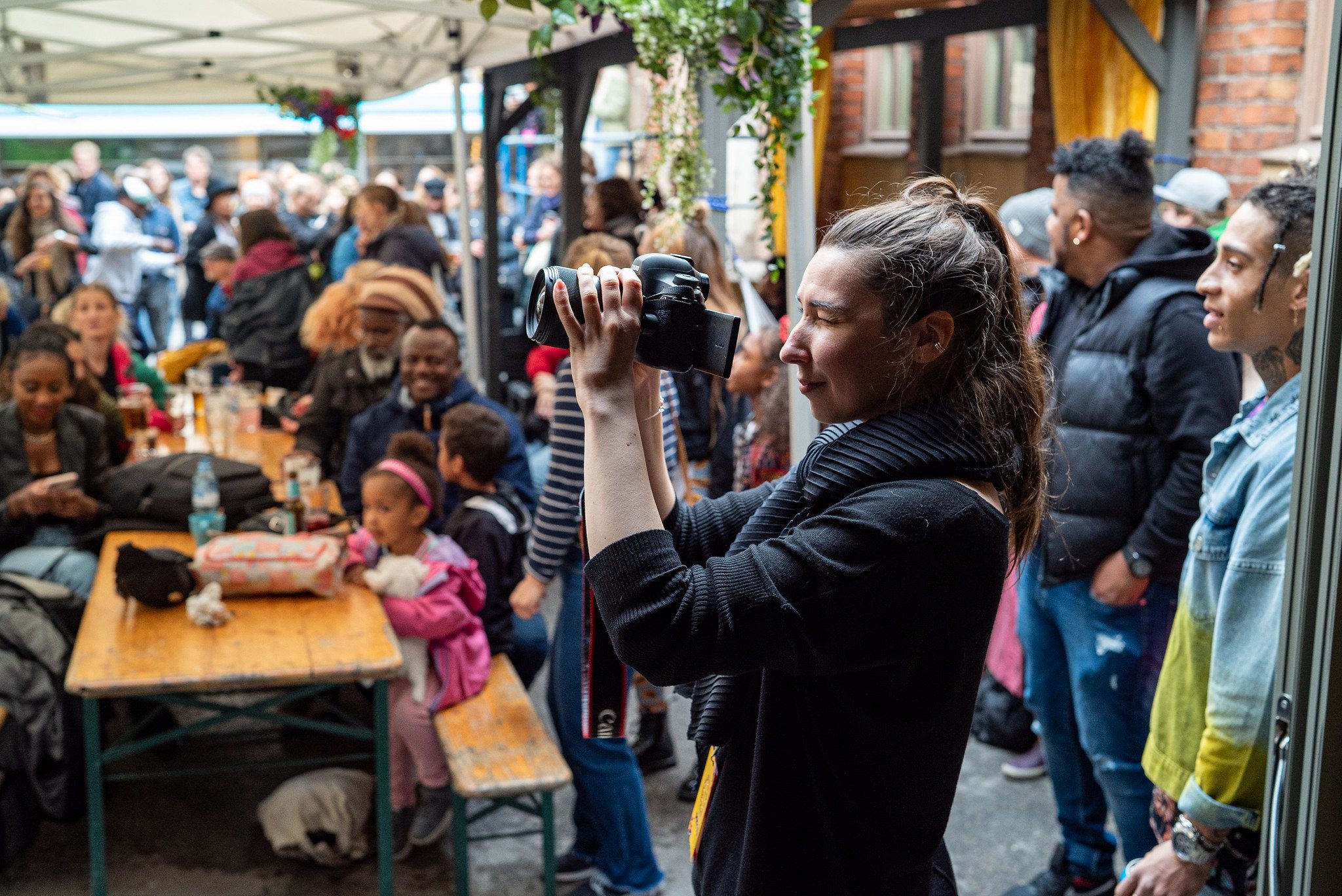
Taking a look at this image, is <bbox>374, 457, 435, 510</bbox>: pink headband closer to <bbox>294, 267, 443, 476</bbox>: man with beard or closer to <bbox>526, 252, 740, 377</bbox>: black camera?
<bbox>294, 267, 443, 476</bbox>: man with beard

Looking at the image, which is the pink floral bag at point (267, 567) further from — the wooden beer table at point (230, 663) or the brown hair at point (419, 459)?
the brown hair at point (419, 459)

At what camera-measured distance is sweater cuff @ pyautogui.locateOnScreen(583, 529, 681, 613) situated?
1.10 meters

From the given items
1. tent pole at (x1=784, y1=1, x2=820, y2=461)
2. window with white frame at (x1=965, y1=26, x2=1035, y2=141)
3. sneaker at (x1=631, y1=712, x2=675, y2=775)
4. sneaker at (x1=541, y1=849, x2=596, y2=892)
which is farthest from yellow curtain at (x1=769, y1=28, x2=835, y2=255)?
sneaker at (x1=541, y1=849, x2=596, y2=892)

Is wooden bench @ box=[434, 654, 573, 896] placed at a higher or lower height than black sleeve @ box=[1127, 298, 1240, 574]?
lower

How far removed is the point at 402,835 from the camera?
10.6ft

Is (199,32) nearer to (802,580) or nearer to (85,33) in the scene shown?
(85,33)

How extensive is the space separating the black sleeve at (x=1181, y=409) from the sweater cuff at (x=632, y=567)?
175cm

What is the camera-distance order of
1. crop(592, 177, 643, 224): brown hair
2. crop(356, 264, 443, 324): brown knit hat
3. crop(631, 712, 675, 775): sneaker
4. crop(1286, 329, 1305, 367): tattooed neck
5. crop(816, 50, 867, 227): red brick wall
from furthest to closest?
crop(816, 50, 867, 227): red brick wall < crop(592, 177, 643, 224): brown hair < crop(356, 264, 443, 324): brown knit hat < crop(631, 712, 675, 775): sneaker < crop(1286, 329, 1305, 367): tattooed neck

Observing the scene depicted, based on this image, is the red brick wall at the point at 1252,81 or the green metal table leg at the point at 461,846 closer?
the green metal table leg at the point at 461,846

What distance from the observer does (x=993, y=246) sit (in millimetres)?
1244

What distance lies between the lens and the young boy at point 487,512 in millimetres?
3215

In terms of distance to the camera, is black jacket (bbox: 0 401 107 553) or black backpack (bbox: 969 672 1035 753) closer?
black jacket (bbox: 0 401 107 553)

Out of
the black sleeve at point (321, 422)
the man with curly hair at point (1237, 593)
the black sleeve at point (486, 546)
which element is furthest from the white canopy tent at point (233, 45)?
the man with curly hair at point (1237, 593)

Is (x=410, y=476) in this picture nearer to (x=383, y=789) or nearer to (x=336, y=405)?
(x=383, y=789)
